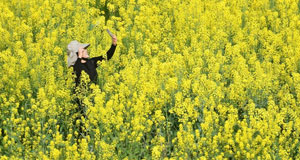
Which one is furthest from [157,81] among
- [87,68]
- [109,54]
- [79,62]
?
[79,62]

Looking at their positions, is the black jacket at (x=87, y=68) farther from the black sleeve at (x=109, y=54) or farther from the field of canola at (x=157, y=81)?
the field of canola at (x=157, y=81)

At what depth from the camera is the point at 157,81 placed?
26.6ft

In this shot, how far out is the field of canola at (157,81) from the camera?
23.1 feet

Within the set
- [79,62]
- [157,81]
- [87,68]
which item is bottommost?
[157,81]

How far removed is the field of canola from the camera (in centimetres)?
704

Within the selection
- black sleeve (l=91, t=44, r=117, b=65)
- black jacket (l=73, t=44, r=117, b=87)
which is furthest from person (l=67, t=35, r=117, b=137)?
black sleeve (l=91, t=44, r=117, b=65)

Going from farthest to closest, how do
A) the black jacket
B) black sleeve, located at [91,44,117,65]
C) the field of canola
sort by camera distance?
black sleeve, located at [91,44,117,65], the black jacket, the field of canola

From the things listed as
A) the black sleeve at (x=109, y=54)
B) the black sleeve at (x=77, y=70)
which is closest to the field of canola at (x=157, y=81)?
the black sleeve at (x=77, y=70)

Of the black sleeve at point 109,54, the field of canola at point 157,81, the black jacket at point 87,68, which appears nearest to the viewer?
the field of canola at point 157,81

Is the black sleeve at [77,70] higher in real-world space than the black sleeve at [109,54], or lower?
lower

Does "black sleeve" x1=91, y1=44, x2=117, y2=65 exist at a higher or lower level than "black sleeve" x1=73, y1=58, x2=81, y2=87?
higher

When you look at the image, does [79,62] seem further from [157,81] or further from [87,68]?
[157,81]

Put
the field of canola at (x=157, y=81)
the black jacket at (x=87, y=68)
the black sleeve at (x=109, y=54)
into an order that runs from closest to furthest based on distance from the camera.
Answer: the field of canola at (x=157, y=81) → the black jacket at (x=87, y=68) → the black sleeve at (x=109, y=54)

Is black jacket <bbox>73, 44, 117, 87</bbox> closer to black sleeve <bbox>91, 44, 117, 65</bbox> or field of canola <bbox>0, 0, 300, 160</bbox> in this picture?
black sleeve <bbox>91, 44, 117, 65</bbox>
